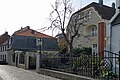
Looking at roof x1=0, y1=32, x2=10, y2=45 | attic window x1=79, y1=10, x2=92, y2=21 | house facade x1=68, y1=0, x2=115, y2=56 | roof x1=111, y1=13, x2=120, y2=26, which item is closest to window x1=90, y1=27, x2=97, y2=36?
house facade x1=68, y1=0, x2=115, y2=56

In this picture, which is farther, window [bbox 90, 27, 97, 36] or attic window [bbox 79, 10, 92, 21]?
window [bbox 90, 27, 97, 36]

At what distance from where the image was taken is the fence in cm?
1277

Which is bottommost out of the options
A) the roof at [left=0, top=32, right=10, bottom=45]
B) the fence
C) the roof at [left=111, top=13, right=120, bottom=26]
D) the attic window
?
the fence

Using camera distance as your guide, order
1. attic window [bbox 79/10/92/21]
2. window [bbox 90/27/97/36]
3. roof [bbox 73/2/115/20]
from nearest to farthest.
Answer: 1. roof [bbox 73/2/115/20]
2. attic window [bbox 79/10/92/21]
3. window [bbox 90/27/97/36]

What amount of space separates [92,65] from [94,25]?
87.2ft

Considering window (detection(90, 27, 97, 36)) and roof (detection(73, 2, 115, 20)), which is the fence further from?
window (detection(90, 27, 97, 36))

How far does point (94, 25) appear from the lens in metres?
40.3

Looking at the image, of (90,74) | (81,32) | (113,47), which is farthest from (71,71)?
(81,32)

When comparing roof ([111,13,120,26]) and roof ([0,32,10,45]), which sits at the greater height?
roof ([0,32,10,45])

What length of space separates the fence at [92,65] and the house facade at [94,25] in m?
18.0

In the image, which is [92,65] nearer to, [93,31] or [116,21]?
[116,21]

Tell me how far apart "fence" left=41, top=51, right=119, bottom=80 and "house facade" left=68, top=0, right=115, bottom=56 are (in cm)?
1801

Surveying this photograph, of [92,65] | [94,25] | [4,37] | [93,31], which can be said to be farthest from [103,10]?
[4,37]

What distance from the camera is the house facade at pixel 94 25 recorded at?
36438mm
